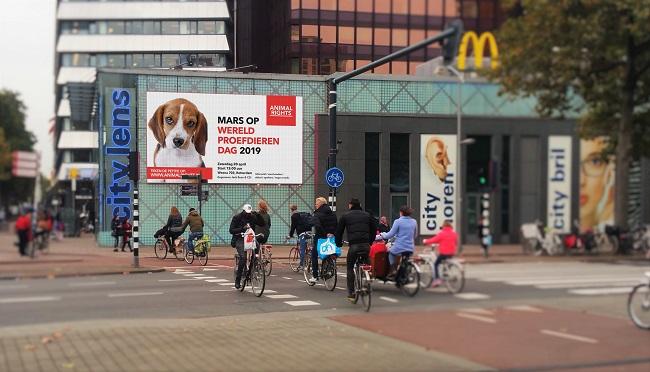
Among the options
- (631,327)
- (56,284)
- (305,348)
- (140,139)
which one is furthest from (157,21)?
(631,327)

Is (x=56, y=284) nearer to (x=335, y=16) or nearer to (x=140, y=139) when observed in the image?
(x=140, y=139)

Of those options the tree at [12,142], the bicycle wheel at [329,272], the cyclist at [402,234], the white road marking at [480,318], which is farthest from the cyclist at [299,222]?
the tree at [12,142]

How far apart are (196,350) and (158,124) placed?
8.03 ft

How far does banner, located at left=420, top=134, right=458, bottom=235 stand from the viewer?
375cm

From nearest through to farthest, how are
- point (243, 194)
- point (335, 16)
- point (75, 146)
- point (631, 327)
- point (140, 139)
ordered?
1. point (335, 16)
2. point (631, 327)
3. point (75, 146)
4. point (140, 139)
5. point (243, 194)

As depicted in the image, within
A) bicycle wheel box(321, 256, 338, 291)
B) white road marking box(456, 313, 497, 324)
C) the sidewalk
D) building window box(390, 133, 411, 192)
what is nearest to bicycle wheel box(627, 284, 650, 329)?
white road marking box(456, 313, 497, 324)

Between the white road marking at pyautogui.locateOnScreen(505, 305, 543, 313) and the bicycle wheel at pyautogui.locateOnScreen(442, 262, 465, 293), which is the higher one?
the bicycle wheel at pyautogui.locateOnScreen(442, 262, 465, 293)

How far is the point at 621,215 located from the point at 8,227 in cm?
357

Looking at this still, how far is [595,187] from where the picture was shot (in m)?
3.55

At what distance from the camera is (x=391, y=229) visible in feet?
17.6

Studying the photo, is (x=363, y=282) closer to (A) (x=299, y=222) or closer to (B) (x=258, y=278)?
(A) (x=299, y=222)

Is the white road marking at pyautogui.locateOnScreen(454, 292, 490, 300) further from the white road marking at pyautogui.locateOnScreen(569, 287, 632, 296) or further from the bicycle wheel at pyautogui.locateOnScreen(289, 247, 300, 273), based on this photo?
the bicycle wheel at pyautogui.locateOnScreen(289, 247, 300, 273)

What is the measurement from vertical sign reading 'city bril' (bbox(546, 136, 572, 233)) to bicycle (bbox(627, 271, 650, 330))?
1.36 meters

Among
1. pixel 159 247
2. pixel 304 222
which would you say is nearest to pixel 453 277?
pixel 304 222
